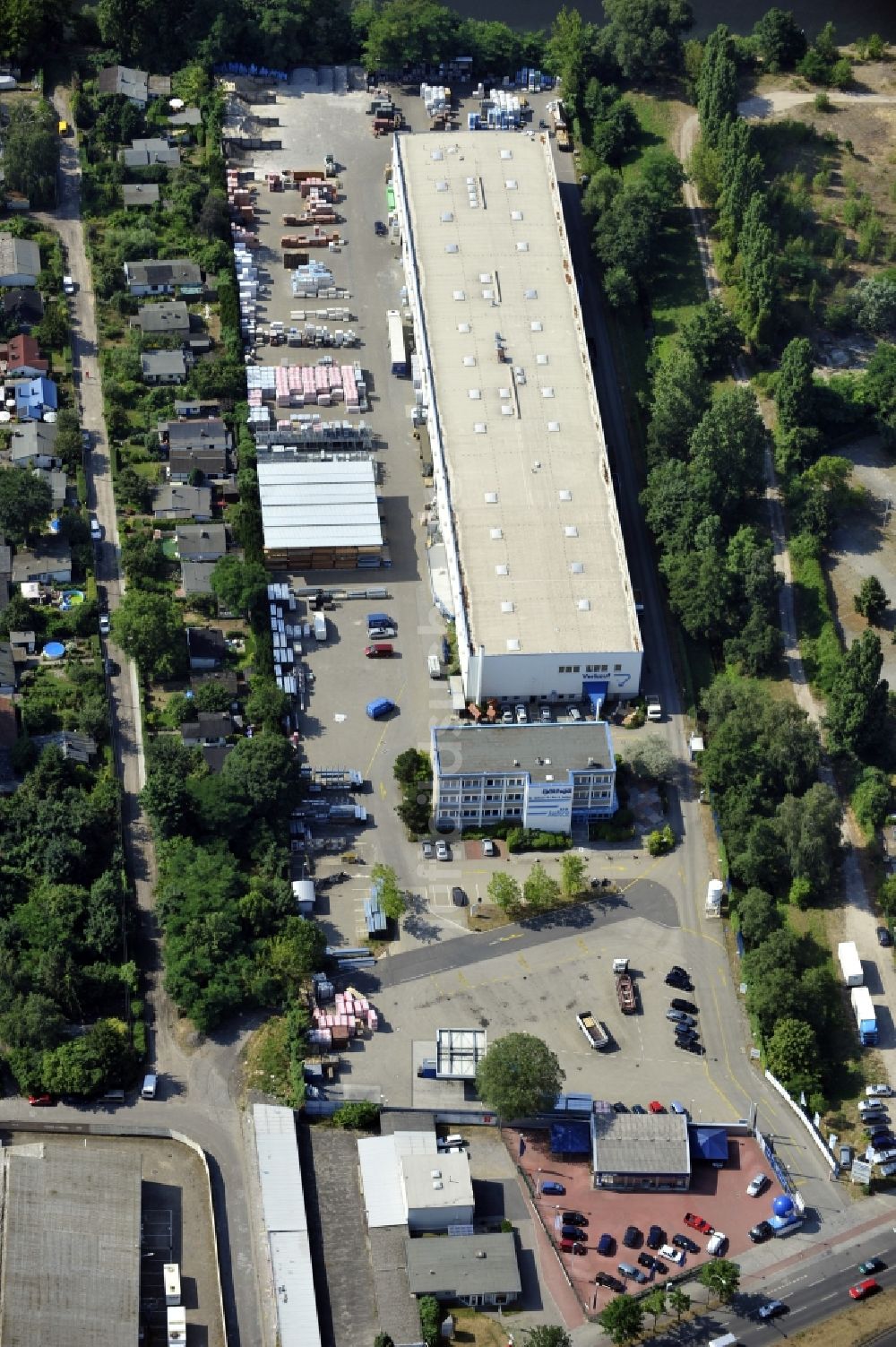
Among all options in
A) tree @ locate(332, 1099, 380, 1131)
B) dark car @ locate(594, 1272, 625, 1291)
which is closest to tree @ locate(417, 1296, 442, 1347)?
dark car @ locate(594, 1272, 625, 1291)

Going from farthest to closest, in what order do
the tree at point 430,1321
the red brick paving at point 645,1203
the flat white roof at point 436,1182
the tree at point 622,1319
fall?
the red brick paving at point 645,1203
the flat white roof at point 436,1182
the tree at point 430,1321
the tree at point 622,1319

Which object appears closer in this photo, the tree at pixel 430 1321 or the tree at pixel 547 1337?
the tree at pixel 547 1337

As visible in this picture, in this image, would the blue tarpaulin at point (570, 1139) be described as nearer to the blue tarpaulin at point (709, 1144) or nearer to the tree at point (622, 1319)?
the blue tarpaulin at point (709, 1144)

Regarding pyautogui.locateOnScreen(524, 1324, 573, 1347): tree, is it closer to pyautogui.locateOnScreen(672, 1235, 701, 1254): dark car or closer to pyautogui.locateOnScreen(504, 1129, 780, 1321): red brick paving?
pyautogui.locateOnScreen(504, 1129, 780, 1321): red brick paving

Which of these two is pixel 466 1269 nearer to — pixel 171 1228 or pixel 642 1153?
pixel 642 1153

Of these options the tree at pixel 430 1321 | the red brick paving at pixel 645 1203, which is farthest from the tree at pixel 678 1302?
the tree at pixel 430 1321

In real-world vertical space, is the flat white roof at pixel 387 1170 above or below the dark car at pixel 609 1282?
above

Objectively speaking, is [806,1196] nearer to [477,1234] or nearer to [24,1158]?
[477,1234]
